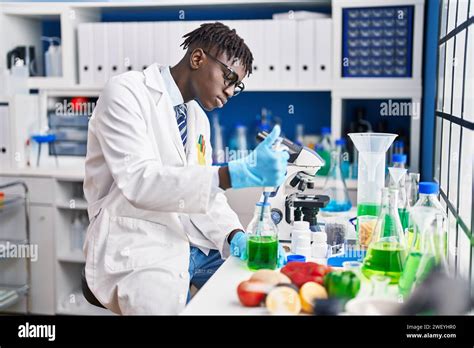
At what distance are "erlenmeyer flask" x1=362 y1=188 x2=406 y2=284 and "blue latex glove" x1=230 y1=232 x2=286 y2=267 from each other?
0.58ft

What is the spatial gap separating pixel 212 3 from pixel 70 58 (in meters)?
0.73

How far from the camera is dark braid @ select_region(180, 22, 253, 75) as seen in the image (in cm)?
141

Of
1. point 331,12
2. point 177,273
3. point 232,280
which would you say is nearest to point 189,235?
point 177,273

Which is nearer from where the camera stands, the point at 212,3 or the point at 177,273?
the point at 177,273

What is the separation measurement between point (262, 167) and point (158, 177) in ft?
0.72

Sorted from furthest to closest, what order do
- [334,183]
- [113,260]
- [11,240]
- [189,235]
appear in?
[11,240] < [334,183] < [189,235] < [113,260]

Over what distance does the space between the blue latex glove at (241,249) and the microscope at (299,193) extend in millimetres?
127

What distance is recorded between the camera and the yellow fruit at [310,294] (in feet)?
3.00

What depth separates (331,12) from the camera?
2.50 meters

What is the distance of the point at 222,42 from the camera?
1.40 m

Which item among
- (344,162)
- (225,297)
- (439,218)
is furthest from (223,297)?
(344,162)

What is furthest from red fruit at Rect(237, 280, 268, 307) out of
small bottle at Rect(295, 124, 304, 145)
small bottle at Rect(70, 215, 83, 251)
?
small bottle at Rect(70, 215, 83, 251)

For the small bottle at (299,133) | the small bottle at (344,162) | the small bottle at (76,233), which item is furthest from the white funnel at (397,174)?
the small bottle at (76,233)
